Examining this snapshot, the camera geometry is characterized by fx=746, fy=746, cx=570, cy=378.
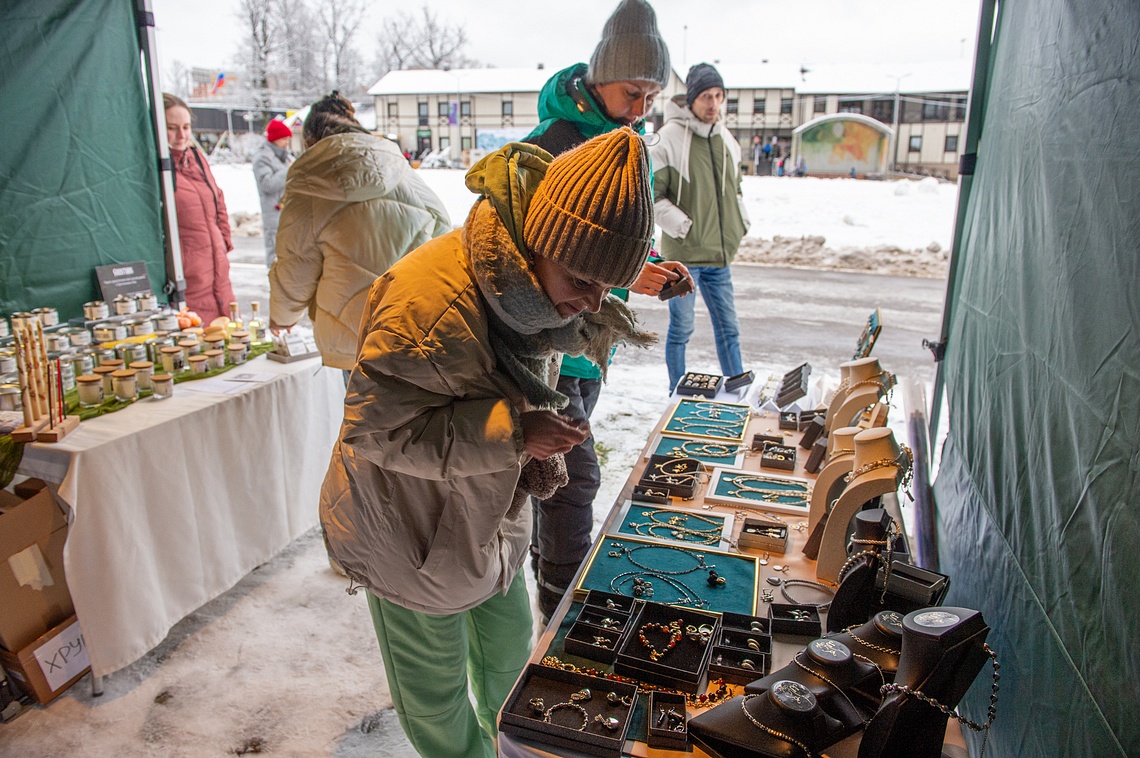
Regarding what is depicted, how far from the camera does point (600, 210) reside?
1.10 meters

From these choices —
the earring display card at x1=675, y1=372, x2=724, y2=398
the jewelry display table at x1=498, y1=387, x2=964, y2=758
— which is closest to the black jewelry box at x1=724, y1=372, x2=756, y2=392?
the earring display card at x1=675, y1=372, x2=724, y2=398

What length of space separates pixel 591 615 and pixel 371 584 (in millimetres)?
440

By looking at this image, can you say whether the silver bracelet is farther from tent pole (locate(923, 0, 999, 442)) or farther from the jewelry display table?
tent pole (locate(923, 0, 999, 442))

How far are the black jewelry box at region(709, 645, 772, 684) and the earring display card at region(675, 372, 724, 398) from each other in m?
1.71

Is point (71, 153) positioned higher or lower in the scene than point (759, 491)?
higher

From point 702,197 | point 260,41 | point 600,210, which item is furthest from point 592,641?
point 260,41

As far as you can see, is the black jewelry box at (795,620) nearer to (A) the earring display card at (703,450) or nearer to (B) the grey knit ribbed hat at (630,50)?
(A) the earring display card at (703,450)

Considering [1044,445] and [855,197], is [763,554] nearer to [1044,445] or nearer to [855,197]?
[1044,445]

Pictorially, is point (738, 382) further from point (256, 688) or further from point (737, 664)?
point (256, 688)

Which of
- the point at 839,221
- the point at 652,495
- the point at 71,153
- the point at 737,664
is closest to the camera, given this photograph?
the point at 737,664

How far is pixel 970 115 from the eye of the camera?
2371 mm

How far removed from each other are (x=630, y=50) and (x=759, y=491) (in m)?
1.33

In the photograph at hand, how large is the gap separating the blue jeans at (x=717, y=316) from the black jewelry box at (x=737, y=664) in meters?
2.61

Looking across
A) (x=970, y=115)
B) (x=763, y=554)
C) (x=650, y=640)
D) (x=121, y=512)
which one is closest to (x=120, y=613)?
(x=121, y=512)
